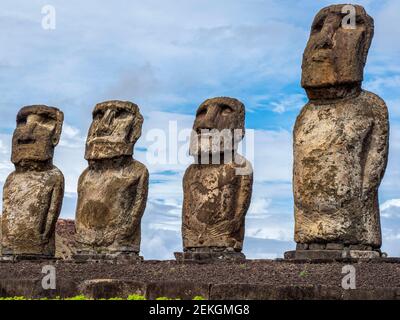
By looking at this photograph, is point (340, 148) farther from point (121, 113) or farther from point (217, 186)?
point (121, 113)

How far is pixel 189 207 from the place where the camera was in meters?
17.8

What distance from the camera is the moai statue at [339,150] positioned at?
50.6 ft

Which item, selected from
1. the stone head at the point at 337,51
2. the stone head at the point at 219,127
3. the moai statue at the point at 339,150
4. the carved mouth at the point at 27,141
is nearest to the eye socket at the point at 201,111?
the stone head at the point at 219,127

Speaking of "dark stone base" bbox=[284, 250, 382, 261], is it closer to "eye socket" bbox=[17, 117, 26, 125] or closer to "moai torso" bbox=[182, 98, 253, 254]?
"moai torso" bbox=[182, 98, 253, 254]

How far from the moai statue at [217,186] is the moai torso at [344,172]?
76.7 inches

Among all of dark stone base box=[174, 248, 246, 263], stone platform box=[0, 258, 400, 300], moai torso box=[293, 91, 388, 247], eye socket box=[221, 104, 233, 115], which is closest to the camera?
stone platform box=[0, 258, 400, 300]

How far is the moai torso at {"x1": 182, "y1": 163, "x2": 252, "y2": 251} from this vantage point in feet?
57.4

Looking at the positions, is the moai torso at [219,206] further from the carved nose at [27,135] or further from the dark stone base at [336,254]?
the carved nose at [27,135]

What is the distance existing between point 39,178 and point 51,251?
4.81ft

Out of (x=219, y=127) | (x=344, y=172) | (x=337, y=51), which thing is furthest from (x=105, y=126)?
(x=344, y=172)

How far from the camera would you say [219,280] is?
14344 millimetres

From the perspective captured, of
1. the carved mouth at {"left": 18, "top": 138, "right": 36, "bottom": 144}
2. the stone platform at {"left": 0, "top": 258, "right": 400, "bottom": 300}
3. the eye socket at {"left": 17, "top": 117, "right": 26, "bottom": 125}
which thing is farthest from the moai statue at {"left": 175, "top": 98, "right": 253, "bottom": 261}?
the eye socket at {"left": 17, "top": 117, "right": 26, "bottom": 125}

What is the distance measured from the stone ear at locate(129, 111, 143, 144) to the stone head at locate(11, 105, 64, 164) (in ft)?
6.64

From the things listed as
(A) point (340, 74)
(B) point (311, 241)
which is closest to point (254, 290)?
(B) point (311, 241)
